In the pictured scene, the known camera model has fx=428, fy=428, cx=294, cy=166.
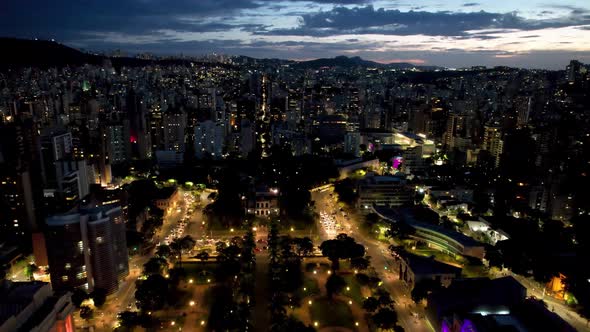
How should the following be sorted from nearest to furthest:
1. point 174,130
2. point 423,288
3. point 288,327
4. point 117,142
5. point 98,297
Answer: point 288,327 → point 98,297 → point 423,288 → point 117,142 → point 174,130

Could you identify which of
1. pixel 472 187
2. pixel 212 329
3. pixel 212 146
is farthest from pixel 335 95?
pixel 212 329

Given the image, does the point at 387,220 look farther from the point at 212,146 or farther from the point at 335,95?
the point at 335,95

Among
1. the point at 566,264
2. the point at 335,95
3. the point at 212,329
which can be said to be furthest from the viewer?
the point at 335,95

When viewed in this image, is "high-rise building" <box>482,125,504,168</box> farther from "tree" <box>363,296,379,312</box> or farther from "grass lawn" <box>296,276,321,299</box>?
"tree" <box>363,296,379,312</box>

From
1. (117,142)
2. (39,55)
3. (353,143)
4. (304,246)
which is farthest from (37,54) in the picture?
(304,246)

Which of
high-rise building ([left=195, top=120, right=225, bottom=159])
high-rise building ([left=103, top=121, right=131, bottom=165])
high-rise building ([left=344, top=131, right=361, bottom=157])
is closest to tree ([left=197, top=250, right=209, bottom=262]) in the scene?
high-rise building ([left=103, top=121, right=131, bottom=165])

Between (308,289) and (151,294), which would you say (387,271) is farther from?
(151,294)

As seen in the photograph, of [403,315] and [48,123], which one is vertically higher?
[48,123]
